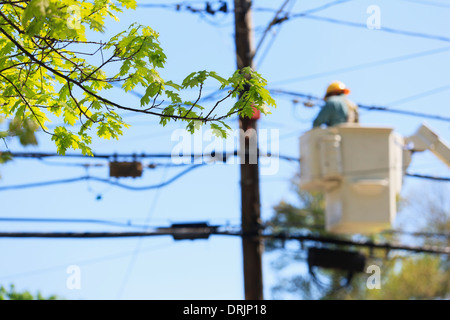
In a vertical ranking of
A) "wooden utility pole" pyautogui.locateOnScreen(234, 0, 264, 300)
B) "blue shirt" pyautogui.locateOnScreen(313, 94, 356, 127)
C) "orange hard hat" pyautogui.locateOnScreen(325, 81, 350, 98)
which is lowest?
"wooden utility pole" pyautogui.locateOnScreen(234, 0, 264, 300)

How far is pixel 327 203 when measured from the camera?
15336mm

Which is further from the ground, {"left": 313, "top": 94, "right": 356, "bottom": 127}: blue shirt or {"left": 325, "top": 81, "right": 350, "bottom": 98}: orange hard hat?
{"left": 325, "top": 81, "right": 350, "bottom": 98}: orange hard hat

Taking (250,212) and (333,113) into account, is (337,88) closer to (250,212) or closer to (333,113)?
A: (333,113)

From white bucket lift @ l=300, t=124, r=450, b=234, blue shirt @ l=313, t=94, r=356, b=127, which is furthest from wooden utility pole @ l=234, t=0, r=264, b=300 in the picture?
blue shirt @ l=313, t=94, r=356, b=127

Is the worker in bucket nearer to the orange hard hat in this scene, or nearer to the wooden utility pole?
the orange hard hat

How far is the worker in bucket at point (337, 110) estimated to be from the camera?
14.2 metres

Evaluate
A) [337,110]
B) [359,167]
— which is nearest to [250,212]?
[359,167]

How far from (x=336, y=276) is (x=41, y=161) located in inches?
1186

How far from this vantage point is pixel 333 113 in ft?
46.8

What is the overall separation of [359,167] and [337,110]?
4.21 feet

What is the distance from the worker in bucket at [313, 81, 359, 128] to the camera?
46.8 ft

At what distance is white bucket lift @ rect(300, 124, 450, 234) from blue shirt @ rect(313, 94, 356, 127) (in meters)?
0.20
